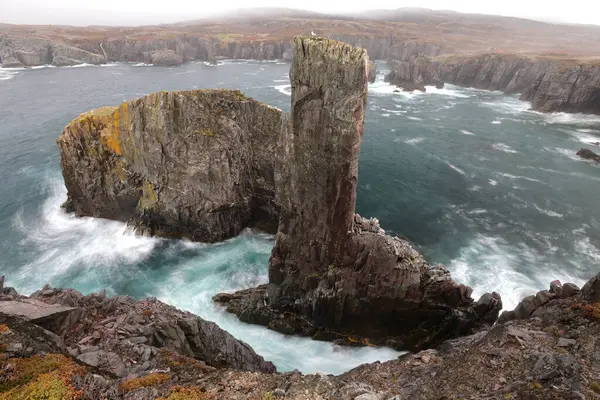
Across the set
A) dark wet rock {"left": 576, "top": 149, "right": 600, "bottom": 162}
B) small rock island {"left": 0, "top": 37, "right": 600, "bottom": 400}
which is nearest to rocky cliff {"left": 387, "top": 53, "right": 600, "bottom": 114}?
dark wet rock {"left": 576, "top": 149, "right": 600, "bottom": 162}

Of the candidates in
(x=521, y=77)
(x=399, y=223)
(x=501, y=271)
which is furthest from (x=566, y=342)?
(x=521, y=77)

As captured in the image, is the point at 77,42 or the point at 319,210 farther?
the point at 77,42

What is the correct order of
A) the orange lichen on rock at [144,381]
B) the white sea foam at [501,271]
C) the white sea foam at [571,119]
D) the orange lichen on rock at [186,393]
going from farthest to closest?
the white sea foam at [571,119] → the white sea foam at [501,271] → the orange lichen on rock at [144,381] → the orange lichen on rock at [186,393]

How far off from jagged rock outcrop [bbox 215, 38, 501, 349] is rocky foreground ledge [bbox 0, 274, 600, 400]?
21.5ft

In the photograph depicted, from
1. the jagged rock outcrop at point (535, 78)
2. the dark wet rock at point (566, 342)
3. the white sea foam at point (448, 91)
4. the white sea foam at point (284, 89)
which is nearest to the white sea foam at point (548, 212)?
the dark wet rock at point (566, 342)

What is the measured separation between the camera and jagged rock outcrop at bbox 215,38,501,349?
27.6 m

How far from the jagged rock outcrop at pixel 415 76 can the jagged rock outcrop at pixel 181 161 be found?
92.1 m

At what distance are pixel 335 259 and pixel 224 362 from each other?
499 inches

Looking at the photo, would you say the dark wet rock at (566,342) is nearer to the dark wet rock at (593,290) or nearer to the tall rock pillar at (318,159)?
the dark wet rock at (593,290)

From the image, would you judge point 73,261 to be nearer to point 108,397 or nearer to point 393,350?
point 108,397

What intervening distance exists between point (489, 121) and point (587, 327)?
82087mm

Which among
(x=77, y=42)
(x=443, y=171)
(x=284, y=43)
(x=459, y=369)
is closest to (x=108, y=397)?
(x=459, y=369)

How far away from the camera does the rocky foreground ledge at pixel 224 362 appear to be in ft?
48.9

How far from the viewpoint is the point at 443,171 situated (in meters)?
62.2
